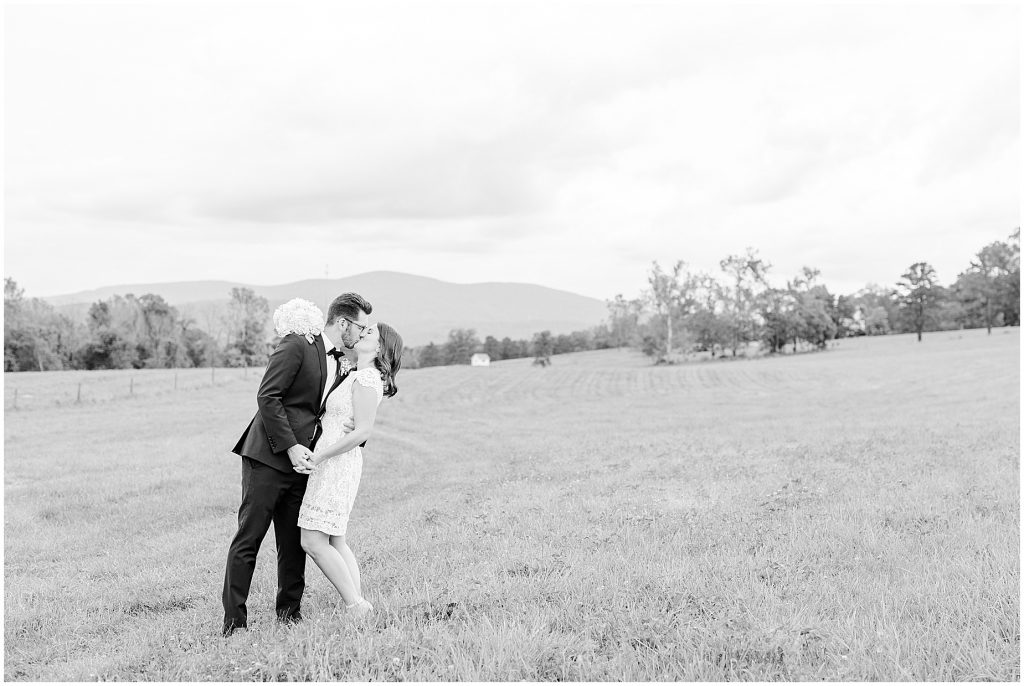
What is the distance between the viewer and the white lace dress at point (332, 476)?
18.7 feet

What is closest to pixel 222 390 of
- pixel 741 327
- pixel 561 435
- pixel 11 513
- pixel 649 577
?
pixel 561 435

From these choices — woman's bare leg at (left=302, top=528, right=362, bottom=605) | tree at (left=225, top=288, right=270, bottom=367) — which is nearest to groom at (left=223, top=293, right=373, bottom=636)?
woman's bare leg at (left=302, top=528, right=362, bottom=605)

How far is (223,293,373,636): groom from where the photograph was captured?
5.53 metres

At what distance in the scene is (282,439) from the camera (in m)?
5.50

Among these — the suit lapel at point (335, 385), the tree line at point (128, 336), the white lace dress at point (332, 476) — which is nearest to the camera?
the white lace dress at point (332, 476)

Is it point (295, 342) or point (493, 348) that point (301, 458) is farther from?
point (493, 348)

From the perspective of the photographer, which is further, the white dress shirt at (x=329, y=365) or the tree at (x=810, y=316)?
the tree at (x=810, y=316)

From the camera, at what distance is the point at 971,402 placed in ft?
89.2

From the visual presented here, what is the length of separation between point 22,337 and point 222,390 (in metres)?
→ 40.4

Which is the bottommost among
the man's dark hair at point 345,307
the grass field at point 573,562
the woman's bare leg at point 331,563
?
the grass field at point 573,562

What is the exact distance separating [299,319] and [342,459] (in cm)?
119

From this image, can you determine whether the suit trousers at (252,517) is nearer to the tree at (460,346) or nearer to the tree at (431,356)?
the tree at (431,356)

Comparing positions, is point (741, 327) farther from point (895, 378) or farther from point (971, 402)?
point (971, 402)

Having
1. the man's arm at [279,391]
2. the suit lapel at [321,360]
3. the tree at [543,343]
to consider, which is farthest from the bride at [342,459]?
the tree at [543,343]
